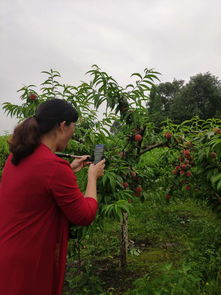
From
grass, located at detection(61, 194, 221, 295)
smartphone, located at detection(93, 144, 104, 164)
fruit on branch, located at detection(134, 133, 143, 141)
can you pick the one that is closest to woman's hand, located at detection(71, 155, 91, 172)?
smartphone, located at detection(93, 144, 104, 164)

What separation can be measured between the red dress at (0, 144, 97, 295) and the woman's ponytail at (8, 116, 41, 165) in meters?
0.03

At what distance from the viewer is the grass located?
2289 millimetres

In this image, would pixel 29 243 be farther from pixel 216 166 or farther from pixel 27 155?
pixel 216 166

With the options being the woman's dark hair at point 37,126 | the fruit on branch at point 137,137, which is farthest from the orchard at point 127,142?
the woman's dark hair at point 37,126

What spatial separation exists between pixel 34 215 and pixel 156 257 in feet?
9.16

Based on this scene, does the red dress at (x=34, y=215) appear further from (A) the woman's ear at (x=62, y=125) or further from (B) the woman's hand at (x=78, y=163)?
(B) the woman's hand at (x=78, y=163)

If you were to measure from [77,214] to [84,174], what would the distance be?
939mm

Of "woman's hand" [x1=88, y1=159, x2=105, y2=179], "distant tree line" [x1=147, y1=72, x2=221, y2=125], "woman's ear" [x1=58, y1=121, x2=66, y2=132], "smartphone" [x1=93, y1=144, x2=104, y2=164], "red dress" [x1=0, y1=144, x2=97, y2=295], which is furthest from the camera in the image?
"distant tree line" [x1=147, y1=72, x2=221, y2=125]

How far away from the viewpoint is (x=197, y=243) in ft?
12.0

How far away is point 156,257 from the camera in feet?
12.4

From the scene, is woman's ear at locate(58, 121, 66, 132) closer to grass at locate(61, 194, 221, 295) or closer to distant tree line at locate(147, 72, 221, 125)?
grass at locate(61, 194, 221, 295)

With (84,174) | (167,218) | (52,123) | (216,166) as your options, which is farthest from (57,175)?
(167,218)

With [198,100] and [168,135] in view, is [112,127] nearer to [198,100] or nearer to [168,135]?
[168,135]

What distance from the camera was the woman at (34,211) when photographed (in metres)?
1.44
